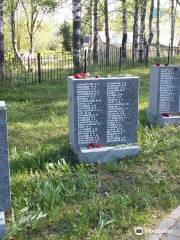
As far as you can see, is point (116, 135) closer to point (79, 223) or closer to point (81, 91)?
point (81, 91)

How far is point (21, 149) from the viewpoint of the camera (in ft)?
22.2

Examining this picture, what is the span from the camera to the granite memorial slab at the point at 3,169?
4000mm

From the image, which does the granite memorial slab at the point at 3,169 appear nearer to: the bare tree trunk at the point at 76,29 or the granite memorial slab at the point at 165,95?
the granite memorial slab at the point at 165,95

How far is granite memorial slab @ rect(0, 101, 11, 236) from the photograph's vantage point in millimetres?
4000

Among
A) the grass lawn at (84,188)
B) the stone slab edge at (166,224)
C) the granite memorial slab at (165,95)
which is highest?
the granite memorial slab at (165,95)

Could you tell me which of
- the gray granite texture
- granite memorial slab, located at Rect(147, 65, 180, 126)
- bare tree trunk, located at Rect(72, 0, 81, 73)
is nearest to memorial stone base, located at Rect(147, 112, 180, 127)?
granite memorial slab, located at Rect(147, 65, 180, 126)

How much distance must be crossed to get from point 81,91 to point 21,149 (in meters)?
1.46

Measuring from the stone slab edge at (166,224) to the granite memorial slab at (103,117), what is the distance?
73.3 inches

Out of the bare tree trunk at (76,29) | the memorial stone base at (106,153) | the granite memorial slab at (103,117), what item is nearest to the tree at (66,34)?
the bare tree trunk at (76,29)

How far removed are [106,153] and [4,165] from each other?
94.9 inches

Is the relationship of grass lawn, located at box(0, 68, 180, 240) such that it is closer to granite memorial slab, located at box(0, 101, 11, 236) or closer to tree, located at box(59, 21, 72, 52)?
granite memorial slab, located at box(0, 101, 11, 236)

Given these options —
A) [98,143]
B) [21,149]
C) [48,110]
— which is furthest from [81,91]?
[48,110]

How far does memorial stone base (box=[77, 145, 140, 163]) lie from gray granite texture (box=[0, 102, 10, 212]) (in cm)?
209

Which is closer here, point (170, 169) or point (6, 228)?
point (6, 228)
